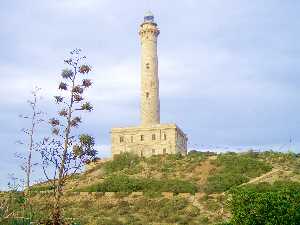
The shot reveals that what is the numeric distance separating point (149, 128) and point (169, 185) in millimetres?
18913

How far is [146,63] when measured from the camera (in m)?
74.3

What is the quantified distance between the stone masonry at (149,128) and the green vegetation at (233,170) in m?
8.29

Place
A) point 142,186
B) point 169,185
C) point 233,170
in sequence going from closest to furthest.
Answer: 1. point 169,185
2. point 142,186
3. point 233,170

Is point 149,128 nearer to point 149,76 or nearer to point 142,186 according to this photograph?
point 149,76

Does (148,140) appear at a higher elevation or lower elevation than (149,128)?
lower

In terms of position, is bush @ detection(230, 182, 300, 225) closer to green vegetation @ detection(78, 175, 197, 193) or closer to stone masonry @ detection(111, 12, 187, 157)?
green vegetation @ detection(78, 175, 197, 193)

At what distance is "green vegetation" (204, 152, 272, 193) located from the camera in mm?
51219

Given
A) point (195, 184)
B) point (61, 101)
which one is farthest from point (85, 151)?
point (195, 184)

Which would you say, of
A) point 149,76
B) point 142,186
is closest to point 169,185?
point 142,186

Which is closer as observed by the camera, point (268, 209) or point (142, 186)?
point (268, 209)

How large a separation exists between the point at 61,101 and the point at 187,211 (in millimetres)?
27203

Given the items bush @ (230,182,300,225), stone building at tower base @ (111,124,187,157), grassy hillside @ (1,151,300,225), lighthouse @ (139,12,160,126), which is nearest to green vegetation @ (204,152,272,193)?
grassy hillside @ (1,151,300,225)

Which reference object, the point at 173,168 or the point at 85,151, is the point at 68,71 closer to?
the point at 85,151

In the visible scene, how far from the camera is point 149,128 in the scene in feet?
229
